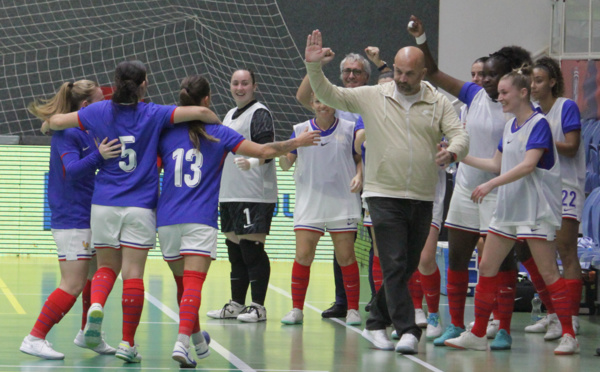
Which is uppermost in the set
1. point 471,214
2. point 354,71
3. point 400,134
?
point 354,71

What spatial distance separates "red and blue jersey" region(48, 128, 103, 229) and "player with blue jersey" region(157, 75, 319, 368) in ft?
1.62

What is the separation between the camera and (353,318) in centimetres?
764

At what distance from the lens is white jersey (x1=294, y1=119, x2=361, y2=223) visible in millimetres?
7605

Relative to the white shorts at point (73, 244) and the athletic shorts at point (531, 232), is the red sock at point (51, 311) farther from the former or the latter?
the athletic shorts at point (531, 232)

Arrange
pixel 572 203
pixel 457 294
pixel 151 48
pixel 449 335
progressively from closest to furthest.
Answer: pixel 449 335, pixel 457 294, pixel 572 203, pixel 151 48

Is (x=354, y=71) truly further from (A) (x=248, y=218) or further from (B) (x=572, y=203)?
(B) (x=572, y=203)

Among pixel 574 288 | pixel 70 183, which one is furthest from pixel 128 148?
pixel 574 288

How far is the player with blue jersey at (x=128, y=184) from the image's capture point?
547cm

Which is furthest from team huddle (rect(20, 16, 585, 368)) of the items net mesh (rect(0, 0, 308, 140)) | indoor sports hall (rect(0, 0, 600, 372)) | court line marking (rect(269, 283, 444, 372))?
net mesh (rect(0, 0, 308, 140))

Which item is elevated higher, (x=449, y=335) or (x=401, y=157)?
(x=401, y=157)

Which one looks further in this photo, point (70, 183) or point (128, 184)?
point (70, 183)

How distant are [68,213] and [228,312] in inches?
91.7

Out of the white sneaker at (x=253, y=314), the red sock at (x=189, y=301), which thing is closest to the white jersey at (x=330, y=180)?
the white sneaker at (x=253, y=314)

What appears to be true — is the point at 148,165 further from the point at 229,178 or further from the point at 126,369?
the point at 229,178
